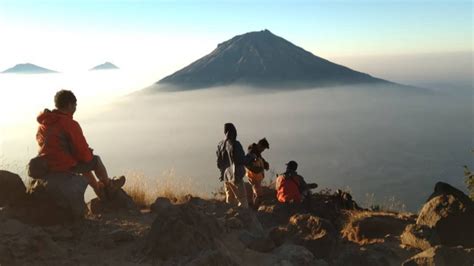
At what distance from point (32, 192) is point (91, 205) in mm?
1152

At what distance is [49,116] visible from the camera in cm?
614

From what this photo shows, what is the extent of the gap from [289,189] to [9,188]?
4.53m

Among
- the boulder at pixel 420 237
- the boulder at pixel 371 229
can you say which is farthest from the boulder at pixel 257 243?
the boulder at pixel 420 237

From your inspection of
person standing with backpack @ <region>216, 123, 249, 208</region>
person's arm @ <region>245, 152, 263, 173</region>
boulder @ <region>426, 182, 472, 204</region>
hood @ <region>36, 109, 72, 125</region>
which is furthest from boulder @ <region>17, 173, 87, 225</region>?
boulder @ <region>426, 182, 472, 204</region>

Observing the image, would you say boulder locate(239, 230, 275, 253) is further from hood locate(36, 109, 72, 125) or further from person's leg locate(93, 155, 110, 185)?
hood locate(36, 109, 72, 125)

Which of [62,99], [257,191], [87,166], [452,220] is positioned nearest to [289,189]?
[257,191]

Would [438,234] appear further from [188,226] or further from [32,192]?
[32,192]

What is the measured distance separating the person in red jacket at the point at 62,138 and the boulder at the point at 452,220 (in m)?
4.77

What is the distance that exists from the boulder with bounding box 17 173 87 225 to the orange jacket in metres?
3.71

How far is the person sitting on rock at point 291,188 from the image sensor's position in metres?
8.37

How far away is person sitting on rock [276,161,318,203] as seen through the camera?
329 inches

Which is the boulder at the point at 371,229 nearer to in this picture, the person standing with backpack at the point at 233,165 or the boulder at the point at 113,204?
the person standing with backpack at the point at 233,165

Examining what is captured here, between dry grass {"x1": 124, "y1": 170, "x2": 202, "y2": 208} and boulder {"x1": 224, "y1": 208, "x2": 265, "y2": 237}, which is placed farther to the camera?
dry grass {"x1": 124, "y1": 170, "x2": 202, "y2": 208}

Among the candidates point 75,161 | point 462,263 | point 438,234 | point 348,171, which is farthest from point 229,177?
point 348,171
